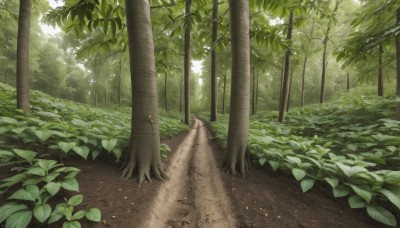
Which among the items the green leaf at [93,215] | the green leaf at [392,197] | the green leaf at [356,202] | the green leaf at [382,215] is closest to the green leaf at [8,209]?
the green leaf at [93,215]

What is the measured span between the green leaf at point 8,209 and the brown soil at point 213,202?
0.59m

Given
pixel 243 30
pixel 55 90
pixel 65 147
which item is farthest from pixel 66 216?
pixel 55 90

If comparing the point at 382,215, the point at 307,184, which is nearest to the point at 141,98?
the point at 307,184

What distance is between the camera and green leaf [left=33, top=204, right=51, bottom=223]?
1.86 m

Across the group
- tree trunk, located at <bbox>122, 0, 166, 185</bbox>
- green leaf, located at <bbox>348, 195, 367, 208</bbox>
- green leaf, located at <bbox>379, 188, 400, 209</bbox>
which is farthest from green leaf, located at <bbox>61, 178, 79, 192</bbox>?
green leaf, located at <bbox>379, 188, 400, 209</bbox>

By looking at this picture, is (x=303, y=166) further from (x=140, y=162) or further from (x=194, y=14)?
(x=194, y=14)

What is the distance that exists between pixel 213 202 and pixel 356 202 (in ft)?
5.90

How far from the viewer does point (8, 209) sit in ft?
6.18

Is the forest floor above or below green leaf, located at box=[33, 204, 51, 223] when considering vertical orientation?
below

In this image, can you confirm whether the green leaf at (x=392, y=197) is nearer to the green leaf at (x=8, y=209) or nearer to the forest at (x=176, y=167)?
the forest at (x=176, y=167)

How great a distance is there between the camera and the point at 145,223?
2363 mm

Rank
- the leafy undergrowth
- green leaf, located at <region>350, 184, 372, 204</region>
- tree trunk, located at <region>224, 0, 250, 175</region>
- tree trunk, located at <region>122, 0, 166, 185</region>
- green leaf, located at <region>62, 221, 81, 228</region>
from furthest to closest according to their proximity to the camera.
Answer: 1. tree trunk, located at <region>224, 0, 250, 175</region>
2. tree trunk, located at <region>122, 0, 166, 185</region>
3. the leafy undergrowth
4. green leaf, located at <region>350, 184, 372, 204</region>
5. green leaf, located at <region>62, 221, 81, 228</region>

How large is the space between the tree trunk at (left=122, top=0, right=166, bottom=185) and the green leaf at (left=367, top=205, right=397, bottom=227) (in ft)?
9.41

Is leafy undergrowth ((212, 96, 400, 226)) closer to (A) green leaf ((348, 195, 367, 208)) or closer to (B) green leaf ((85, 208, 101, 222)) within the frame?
(A) green leaf ((348, 195, 367, 208))
